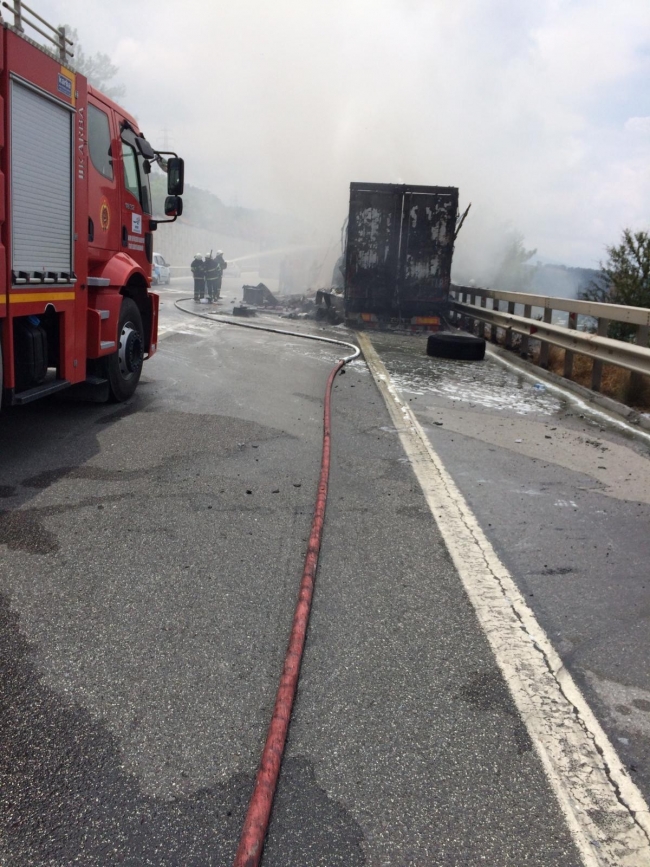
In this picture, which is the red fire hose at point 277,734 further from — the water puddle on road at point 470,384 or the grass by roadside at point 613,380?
the grass by roadside at point 613,380

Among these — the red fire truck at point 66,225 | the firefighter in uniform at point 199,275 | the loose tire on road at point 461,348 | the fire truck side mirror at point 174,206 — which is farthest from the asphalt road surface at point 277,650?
the firefighter in uniform at point 199,275

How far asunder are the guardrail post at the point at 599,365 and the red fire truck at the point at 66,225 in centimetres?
520

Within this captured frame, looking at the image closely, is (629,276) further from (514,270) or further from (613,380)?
(514,270)

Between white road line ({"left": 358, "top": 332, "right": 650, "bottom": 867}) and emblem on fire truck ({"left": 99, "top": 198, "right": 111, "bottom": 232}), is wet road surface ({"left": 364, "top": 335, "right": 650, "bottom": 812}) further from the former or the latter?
emblem on fire truck ({"left": 99, "top": 198, "right": 111, "bottom": 232})

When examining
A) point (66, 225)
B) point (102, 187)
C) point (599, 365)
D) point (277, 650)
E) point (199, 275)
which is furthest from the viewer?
point (199, 275)

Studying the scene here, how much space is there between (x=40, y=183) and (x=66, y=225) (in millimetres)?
513

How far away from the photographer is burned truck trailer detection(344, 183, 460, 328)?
17797 millimetres

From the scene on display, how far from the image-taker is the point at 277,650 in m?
2.89

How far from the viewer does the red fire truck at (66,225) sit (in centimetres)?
501

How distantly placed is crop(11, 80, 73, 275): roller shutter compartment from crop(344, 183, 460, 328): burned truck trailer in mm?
12667

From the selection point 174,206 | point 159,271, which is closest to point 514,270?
point 159,271

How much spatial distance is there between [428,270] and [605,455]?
12610mm

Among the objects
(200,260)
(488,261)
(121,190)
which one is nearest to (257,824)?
(121,190)

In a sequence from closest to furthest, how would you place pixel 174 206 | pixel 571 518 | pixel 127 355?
pixel 571 518 → pixel 127 355 → pixel 174 206
